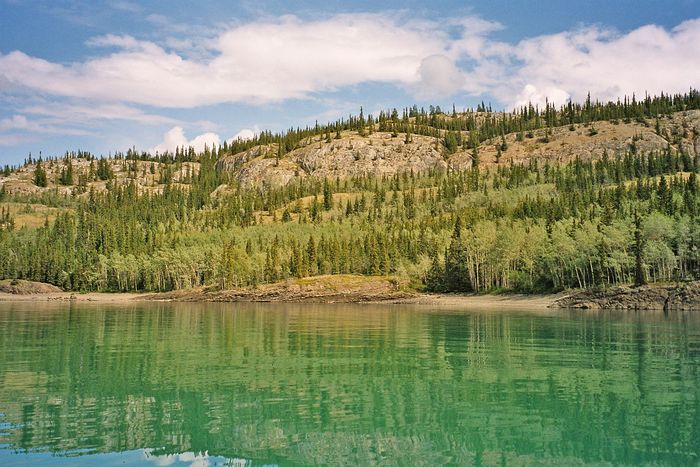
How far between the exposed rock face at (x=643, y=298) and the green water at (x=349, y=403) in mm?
50921

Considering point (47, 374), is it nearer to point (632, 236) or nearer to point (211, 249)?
point (632, 236)

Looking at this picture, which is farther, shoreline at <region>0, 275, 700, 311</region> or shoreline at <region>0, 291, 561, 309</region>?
shoreline at <region>0, 291, 561, 309</region>

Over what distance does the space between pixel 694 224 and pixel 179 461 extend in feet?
380

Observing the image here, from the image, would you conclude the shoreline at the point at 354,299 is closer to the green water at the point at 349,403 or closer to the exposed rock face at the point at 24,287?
the exposed rock face at the point at 24,287

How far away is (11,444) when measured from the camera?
17.2 meters

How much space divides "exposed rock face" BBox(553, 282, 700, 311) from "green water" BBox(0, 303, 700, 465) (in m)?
50.9

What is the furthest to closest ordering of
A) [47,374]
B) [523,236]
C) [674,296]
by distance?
[523,236] → [674,296] → [47,374]

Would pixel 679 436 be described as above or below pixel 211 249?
below

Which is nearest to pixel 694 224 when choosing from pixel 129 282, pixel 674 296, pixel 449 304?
pixel 674 296

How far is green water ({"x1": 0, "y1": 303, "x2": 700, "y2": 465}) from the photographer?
17.0 metres

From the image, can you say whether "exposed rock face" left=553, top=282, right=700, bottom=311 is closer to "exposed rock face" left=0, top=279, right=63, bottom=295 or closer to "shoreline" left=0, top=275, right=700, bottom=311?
"shoreline" left=0, top=275, right=700, bottom=311

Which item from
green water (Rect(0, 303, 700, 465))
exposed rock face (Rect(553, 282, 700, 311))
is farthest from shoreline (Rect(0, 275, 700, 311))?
green water (Rect(0, 303, 700, 465))

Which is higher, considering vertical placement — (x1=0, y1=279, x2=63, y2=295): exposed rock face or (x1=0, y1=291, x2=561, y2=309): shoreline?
(x1=0, y1=279, x2=63, y2=295): exposed rock face

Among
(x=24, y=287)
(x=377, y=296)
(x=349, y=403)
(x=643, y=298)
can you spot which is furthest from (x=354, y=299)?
(x=349, y=403)
